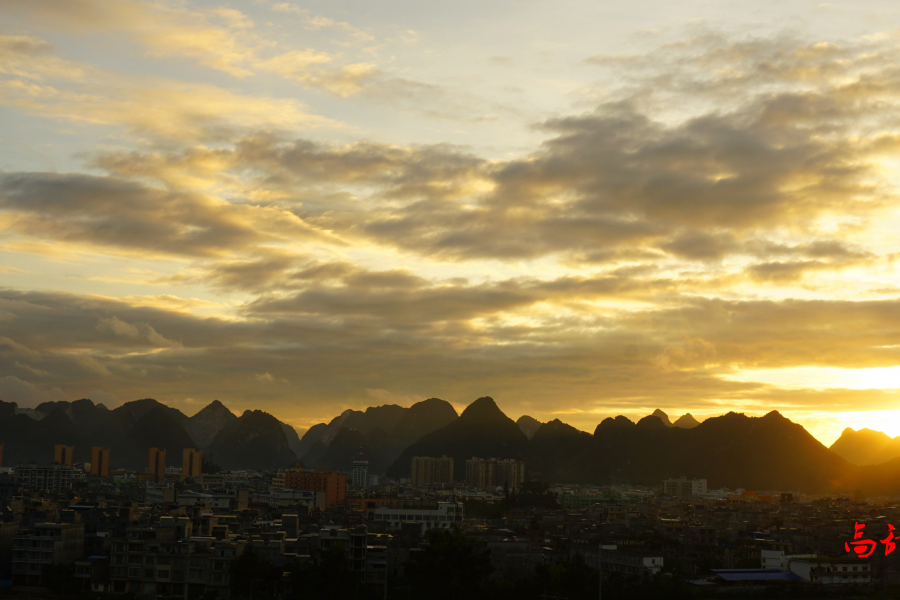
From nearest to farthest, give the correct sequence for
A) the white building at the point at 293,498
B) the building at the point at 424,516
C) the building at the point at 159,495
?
the building at the point at 424,516 < the building at the point at 159,495 < the white building at the point at 293,498

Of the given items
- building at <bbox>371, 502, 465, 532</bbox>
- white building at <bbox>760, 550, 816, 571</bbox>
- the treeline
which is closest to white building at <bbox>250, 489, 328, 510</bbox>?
building at <bbox>371, 502, 465, 532</bbox>

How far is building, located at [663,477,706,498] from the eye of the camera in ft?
603

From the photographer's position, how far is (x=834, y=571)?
201ft

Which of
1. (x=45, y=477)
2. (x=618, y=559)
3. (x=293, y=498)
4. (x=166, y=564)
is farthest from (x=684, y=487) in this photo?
(x=166, y=564)

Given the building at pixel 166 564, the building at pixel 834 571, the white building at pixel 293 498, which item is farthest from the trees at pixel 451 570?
the white building at pixel 293 498

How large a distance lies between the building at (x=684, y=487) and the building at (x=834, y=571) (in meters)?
122

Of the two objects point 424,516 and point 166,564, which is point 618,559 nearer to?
point 424,516

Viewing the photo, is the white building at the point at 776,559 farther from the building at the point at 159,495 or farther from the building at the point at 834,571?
the building at the point at 159,495

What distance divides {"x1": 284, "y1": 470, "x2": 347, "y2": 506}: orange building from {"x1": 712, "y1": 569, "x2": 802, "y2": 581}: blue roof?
8372 centimetres

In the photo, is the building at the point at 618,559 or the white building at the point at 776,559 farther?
the white building at the point at 776,559

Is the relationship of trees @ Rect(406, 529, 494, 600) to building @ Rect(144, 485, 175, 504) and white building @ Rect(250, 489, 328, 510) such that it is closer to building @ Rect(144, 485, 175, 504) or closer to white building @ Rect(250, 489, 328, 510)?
building @ Rect(144, 485, 175, 504)

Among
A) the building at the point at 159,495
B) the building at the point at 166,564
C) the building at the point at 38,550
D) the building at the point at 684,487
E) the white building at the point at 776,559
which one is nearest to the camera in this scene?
the building at the point at 166,564

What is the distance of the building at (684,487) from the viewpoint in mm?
183750

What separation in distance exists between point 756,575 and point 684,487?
127172mm
